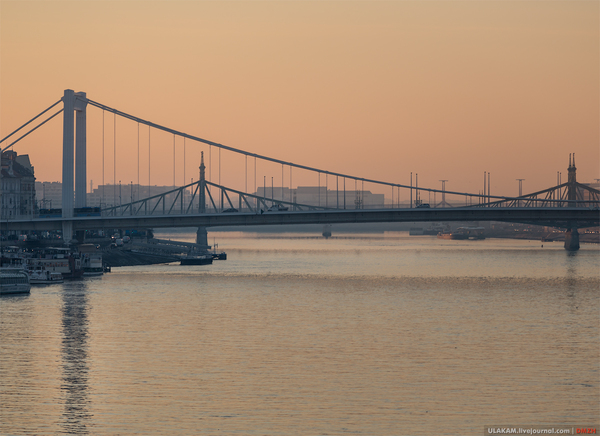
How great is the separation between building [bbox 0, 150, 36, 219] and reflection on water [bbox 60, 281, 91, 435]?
301ft

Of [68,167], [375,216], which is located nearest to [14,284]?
[68,167]

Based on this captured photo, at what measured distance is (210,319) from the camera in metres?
58.5

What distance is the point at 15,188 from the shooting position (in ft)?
524

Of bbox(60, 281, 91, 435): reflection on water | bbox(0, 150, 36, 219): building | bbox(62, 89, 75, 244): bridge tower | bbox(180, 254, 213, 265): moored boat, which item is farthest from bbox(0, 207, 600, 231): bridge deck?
bbox(0, 150, 36, 219): building

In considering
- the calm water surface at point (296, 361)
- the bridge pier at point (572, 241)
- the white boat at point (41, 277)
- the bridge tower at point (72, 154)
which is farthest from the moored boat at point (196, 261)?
the bridge pier at point (572, 241)

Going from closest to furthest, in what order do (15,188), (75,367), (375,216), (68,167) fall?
(75,367), (375,216), (68,167), (15,188)

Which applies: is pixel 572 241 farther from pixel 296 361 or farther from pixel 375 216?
pixel 296 361

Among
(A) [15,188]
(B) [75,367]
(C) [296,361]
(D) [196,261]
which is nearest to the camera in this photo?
(B) [75,367]

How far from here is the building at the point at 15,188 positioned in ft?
510

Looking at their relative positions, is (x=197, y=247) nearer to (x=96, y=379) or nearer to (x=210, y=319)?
(x=210, y=319)

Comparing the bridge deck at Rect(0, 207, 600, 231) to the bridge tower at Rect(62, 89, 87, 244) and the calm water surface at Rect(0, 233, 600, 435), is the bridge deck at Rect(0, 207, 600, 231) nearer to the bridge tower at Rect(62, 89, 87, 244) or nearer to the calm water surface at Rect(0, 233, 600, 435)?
the bridge tower at Rect(62, 89, 87, 244)

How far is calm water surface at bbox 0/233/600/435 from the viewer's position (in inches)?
1216

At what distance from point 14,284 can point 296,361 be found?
44.7 metres

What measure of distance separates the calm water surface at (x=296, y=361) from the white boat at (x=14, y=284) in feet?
9.96
